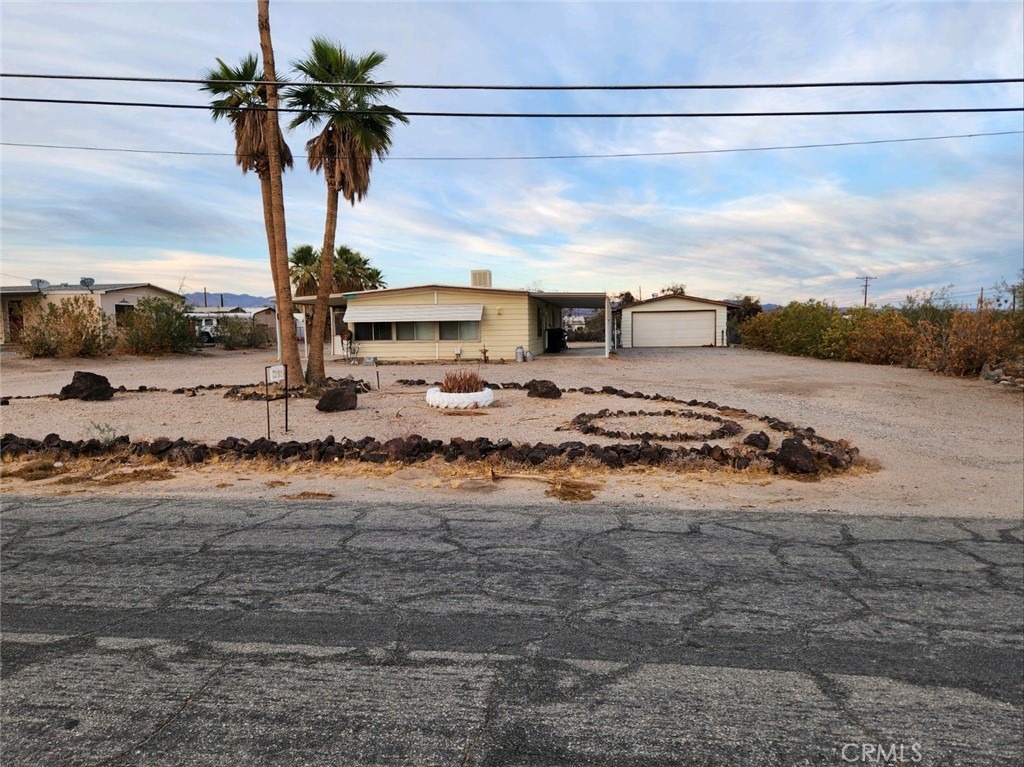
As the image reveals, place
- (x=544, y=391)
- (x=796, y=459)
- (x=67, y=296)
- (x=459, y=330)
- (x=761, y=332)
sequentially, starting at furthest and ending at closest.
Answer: (x=761, y=332) → (x=67, y=296) → (x=459, y=330) → (x=544, y=391) → (x=796, y=459)

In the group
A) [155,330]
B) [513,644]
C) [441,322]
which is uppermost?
[441,322]

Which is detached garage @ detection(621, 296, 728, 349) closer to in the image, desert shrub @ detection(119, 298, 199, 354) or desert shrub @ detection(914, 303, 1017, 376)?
desert shrub @ detection(914, 303, 1017, 376)

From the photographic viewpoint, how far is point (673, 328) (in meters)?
41.7

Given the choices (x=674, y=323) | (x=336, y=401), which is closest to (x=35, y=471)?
(x=336, y=401)

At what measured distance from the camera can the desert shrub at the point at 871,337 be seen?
23.4 m

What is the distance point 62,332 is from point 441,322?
15.4 m

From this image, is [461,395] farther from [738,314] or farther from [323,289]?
[738,314]

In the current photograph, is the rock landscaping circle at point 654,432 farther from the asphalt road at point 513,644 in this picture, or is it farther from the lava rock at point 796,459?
the asphalt road at point 513,644

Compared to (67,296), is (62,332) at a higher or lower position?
lower

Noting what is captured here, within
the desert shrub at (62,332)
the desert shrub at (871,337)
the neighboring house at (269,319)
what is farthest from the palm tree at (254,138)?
the neighboring house at (269,319)

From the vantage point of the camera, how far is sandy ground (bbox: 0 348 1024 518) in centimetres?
645

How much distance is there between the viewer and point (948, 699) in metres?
2.77

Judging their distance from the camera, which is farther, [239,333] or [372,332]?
[239,333]

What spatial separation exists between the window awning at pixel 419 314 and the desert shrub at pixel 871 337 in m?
14.8
